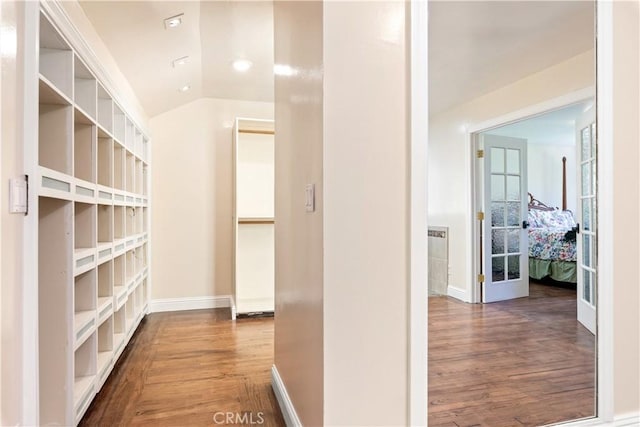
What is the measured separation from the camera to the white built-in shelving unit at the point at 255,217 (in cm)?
399

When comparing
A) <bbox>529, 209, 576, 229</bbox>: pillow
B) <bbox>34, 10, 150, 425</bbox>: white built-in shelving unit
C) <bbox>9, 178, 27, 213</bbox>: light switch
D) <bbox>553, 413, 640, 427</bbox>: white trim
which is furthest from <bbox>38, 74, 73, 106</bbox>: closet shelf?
<bbox>553, 413, 640, 427</bbox>: white trim

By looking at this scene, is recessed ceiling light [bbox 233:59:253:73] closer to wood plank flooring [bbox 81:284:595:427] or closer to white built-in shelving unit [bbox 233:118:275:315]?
white built-in shelving unit [bbox 233:118:275:315]

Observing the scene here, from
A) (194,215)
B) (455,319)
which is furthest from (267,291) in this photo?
(455,319)

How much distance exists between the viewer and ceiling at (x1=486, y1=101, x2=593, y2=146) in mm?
1884

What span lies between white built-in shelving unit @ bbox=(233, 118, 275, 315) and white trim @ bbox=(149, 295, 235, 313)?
1.06ft

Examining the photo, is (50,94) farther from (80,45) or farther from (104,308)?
(104,308)

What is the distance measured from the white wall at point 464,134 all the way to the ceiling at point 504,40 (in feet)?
0.16

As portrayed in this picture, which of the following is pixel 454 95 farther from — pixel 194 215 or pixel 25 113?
pixel 194 215

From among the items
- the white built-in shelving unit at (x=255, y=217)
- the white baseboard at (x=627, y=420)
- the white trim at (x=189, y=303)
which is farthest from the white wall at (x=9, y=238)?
the white trim at (x=189, y=303)

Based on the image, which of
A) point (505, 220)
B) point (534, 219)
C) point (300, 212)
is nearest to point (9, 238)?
point (300, 212)

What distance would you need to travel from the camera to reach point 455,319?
1877 mm

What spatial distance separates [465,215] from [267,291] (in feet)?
8.68

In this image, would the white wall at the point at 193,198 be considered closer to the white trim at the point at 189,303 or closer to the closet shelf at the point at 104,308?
the white trim at the point at 189,303

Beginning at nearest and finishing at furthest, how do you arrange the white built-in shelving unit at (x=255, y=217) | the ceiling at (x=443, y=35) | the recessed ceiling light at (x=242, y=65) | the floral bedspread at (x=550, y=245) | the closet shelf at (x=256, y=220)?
the ceiling at (x=443, y=35) → the floral bedspread at (x=550, y=245) → the recessed ceiling light at (x=242, y=65) → the closet shelf at (x=256, y=220) → the white built-in shelving unit at (x=255, y=217)
